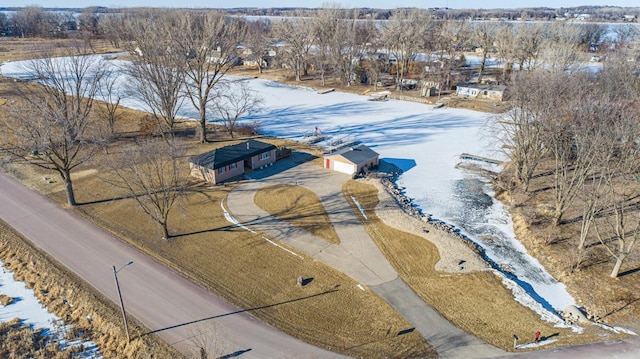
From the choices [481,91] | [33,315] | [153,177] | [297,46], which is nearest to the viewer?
[33,315]

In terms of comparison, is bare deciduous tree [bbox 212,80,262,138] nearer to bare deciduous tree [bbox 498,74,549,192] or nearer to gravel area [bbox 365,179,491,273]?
gravel area [bbox 365,179,491,273]

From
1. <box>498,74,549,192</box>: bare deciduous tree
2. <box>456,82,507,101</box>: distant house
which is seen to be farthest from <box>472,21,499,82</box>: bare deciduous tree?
<box>498,74,549,192</box>: bare deciduous tree

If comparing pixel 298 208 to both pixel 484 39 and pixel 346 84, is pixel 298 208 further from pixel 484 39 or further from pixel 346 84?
pixel 484 39

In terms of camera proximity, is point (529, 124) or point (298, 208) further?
point (529, 124)

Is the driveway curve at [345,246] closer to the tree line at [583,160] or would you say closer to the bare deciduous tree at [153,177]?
the bare deciduous tree at [153,177]

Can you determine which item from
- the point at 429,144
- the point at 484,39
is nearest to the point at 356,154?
the point at 429,144

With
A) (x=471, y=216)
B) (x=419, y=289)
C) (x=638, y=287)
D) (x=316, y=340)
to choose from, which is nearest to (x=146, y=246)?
(x=316, y=340)

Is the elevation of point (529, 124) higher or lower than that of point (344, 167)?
higher

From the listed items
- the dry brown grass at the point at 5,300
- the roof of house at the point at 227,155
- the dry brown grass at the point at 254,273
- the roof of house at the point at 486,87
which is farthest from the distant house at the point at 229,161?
the roof of house at the point at 486,87
